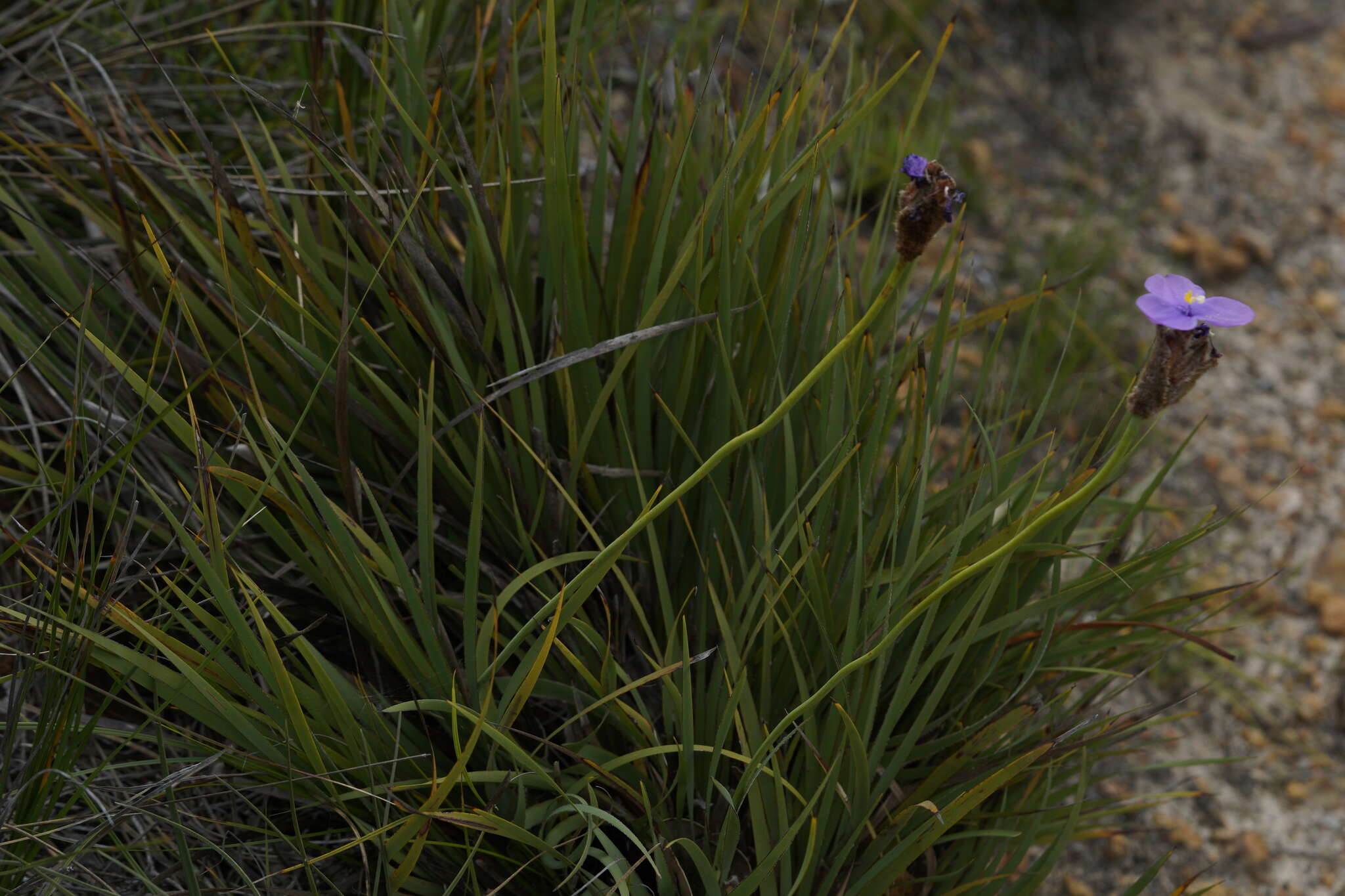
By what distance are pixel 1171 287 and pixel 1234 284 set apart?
1.99 meters

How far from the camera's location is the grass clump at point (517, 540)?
861 mm

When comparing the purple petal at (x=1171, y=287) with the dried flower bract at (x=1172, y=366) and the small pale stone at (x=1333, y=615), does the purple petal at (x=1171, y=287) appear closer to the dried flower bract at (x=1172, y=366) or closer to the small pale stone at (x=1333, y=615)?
the dried flower bract at (x=1172, y=366)

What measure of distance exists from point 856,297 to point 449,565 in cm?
57

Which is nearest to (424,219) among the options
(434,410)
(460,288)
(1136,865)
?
(460,288)

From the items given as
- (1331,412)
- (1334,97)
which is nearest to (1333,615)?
(1331,412)

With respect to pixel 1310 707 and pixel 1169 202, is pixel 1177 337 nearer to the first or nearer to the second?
pixel 1310 707

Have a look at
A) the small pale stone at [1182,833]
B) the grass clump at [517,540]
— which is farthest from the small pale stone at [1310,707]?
the grass clump at [517,540]

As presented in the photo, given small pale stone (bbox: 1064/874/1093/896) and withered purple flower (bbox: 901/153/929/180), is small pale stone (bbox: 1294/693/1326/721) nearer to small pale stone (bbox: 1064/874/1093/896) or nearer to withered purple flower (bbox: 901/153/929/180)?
small pale stone (bbox: 1064/874/1093/896)

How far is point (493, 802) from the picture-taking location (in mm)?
931

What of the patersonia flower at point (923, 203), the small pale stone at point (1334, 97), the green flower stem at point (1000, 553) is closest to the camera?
the green flower stem at point (1000, 553)

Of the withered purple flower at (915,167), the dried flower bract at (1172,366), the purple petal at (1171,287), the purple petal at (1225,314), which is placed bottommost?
the dried flower bract at (1172,366)

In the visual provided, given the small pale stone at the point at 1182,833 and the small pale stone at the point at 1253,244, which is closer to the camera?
the small pale stone at the point at 1182,833

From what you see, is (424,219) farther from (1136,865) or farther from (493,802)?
(1136,865)

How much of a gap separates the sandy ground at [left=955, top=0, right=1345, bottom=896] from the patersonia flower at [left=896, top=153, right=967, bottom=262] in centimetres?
87
